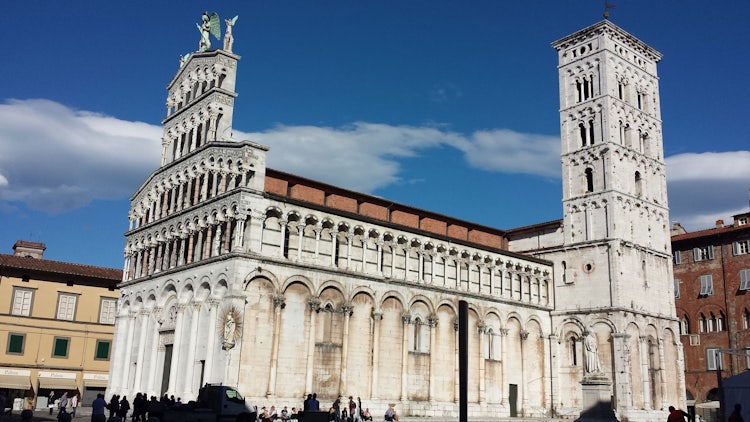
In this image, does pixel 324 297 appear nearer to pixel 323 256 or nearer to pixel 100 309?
pixel 323 256

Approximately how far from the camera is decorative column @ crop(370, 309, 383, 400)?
36812 mm

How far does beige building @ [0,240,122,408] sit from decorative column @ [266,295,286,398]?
21.8m

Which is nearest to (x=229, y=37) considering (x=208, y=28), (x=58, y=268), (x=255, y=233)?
(x=208, y=28)

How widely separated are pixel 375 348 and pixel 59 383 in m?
24.2

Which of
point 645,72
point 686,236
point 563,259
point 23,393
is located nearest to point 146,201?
point 23,393

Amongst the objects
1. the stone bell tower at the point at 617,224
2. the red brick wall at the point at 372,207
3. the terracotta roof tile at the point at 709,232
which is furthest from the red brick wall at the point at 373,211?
the terracotta roof tile at the point at 709,232

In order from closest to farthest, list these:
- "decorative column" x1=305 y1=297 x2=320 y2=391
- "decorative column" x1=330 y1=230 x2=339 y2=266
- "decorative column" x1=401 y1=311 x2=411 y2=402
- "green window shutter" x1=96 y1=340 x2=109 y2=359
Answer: "decorative column" x1=305 y1=297 x2=320 y2=391 → "decorative column" x1=330 y1=230 x2=339 y2=266 → "decorative column" x1=401 y1=311 x2=411 y2=402 → "green window shutter" x1=96 y1=340 x2=109 y2=359

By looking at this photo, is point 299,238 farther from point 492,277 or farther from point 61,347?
point 61,347

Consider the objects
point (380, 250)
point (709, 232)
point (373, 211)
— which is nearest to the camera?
point (380, 250)

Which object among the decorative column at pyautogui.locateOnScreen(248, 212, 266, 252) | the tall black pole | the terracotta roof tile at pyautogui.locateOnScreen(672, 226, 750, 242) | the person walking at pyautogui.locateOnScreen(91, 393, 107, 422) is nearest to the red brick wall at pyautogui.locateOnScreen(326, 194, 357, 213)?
the decorative column at pyautogui.locateOnScreen(248, 212, 266, 252)

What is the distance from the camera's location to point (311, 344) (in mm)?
34844

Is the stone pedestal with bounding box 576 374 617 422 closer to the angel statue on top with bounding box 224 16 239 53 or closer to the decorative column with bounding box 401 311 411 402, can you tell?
the decorative column with bounding box 401 311 411 402

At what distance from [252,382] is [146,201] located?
16134mm

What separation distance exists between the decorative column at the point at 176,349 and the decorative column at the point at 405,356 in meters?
12.1
